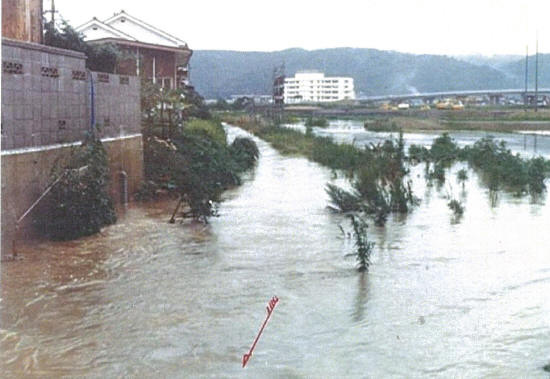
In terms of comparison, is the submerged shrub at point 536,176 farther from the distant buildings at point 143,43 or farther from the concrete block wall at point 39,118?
the distant buildings at point 143,43

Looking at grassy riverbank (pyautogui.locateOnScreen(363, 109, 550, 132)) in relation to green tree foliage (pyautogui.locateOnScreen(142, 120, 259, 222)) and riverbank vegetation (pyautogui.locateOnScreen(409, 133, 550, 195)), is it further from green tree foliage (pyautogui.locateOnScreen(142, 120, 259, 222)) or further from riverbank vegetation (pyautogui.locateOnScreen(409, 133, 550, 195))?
green tree foliage (pyautogui.locateOnScreen(142, 120, 259, 222))

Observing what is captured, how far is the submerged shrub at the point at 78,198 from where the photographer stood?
1049cm

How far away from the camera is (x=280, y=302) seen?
7555 mm

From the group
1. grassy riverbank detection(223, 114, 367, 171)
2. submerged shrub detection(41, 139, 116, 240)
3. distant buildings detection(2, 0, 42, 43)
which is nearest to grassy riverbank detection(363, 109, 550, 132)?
grassy riverbank detection(223, 114, 367, 171)

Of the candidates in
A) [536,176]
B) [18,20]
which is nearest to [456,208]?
[536,176]

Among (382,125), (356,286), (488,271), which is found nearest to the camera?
(356,286)

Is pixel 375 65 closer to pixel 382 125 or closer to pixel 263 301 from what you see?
pixel 382 125

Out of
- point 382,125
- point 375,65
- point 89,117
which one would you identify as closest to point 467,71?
point 375,65

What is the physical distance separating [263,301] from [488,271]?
2.80 m

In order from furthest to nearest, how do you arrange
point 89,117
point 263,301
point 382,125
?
point 382,125 < point 89,117 < point 263,301

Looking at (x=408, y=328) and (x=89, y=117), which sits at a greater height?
(x=89, y=117)

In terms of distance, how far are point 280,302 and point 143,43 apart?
24130 mm

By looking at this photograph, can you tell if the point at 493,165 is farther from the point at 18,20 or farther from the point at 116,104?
the point at 18,20

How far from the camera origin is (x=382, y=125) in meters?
56.5
